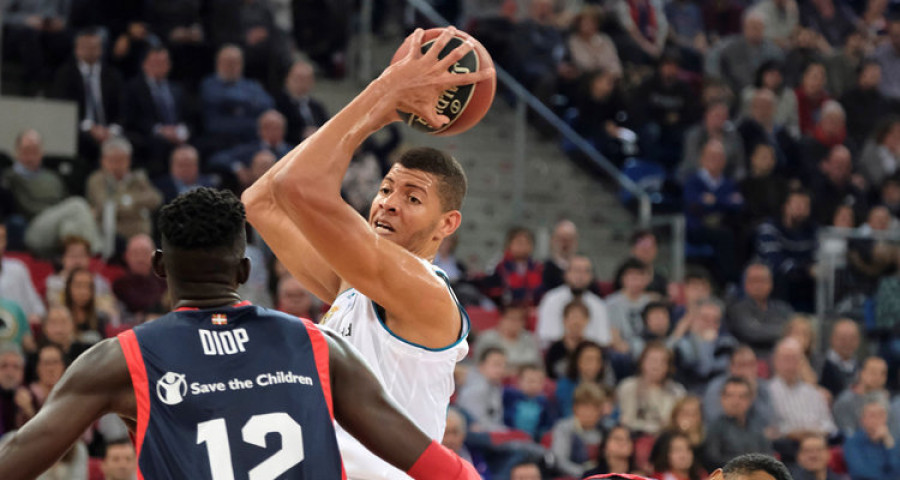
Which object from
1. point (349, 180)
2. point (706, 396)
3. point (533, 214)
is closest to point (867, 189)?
point (533, 214)

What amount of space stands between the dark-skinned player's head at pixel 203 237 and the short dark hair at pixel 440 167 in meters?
1.40

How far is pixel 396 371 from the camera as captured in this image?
4.17m

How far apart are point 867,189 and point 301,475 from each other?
12412 millimetres

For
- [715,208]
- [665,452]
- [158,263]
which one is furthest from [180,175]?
[158,263]

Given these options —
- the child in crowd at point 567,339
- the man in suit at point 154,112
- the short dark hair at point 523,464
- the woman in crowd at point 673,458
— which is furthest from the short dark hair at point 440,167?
the man in suit at point 154,112

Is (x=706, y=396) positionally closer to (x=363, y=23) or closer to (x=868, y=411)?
(x=868, y=411)

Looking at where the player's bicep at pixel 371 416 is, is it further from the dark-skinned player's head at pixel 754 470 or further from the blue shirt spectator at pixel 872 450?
the blue shirt spectator at pixel 872 450

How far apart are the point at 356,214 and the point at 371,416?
87cm

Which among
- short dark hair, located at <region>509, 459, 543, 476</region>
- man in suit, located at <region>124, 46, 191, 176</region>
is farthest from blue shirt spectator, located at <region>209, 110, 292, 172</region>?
short dark hair, located at <region>509, 459, 543, 476</region>

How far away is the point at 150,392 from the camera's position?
301 centimetres

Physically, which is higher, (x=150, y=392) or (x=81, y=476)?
(x=150, y=392)

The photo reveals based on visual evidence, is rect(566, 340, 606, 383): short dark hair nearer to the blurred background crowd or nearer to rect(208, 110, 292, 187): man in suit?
the blurred background crowd

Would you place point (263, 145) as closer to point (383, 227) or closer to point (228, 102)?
point (228, 102)

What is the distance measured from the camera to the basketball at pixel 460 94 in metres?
4.10
